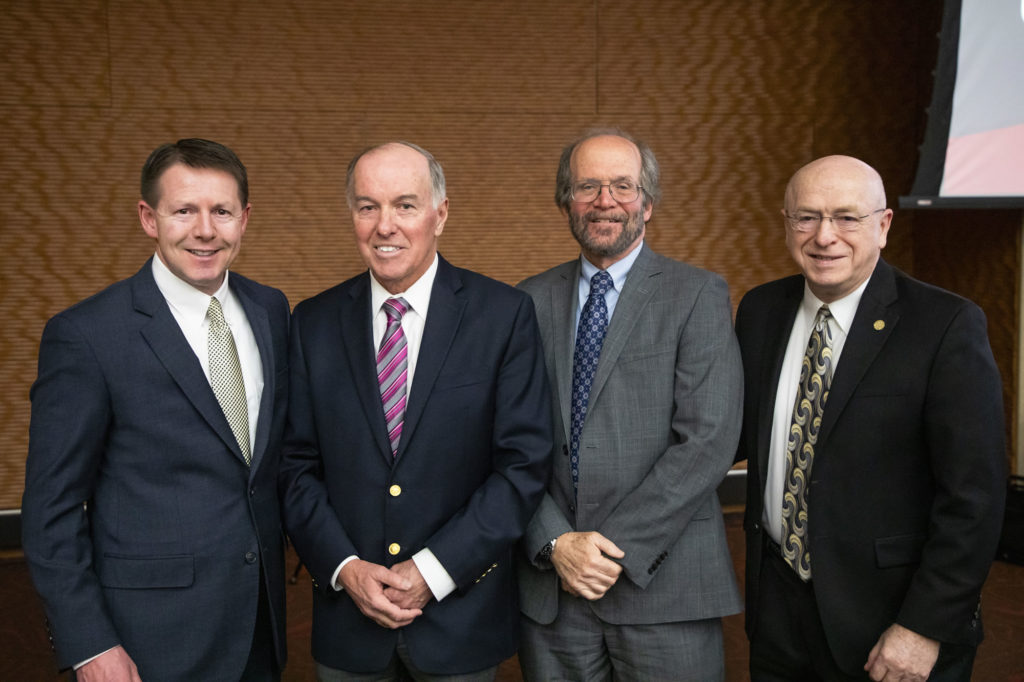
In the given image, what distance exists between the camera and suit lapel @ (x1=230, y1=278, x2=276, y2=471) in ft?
5.87

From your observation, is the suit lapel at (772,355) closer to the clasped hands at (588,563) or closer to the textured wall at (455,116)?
the clasped hands at (588,563)

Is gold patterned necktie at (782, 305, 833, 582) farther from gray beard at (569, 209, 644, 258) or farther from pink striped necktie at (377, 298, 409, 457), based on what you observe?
pink striped necktie at (377, 298, 409, 457)

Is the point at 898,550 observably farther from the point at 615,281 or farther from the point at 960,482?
the point at 615,281

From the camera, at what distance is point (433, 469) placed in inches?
71.4

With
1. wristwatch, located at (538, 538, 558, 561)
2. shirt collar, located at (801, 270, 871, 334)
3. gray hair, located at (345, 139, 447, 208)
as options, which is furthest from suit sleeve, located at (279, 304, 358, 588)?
shirt collar, located at (801, 270, 871, 334)

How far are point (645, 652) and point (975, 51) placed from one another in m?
3.74

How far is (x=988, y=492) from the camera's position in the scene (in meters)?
1.69

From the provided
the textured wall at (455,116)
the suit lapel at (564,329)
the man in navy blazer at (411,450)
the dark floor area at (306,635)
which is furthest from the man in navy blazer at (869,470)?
the textured wall at (455,116)

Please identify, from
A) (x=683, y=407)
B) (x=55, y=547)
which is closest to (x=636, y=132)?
(x=683, y=407)

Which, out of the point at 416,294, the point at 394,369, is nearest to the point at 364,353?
the point at 394,369

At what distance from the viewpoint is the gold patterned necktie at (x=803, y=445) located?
6.08 feet

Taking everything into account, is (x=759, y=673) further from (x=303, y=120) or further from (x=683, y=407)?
(x=303, y=120)

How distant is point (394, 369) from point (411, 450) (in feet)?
0.64

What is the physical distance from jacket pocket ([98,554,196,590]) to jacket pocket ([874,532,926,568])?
147 centimetres
